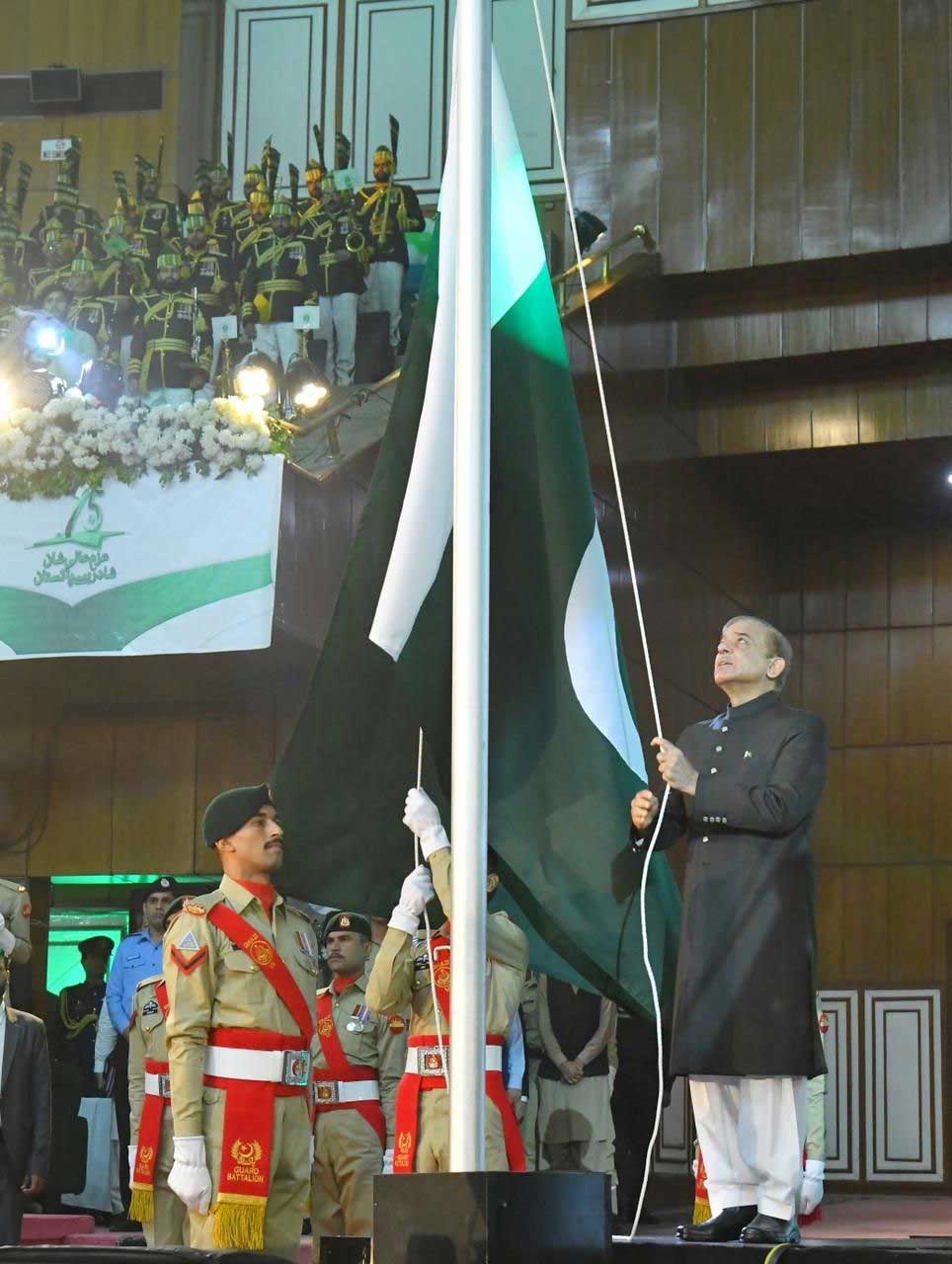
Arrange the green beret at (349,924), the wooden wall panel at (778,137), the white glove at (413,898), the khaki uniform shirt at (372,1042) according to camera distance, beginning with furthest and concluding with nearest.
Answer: the wooden wall panel at (778,137)
the green beret at (349,924)
the khaki uniform shirt at (372,1042)
the white glove at (413,898)

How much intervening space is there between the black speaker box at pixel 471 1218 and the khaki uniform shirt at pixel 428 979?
1802mm

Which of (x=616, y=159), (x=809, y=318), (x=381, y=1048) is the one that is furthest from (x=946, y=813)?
(x=381, y=1048)

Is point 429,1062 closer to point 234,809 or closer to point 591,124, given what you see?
point 234,809

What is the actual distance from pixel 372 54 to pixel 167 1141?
31.5 ft

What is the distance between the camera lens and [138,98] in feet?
47.6

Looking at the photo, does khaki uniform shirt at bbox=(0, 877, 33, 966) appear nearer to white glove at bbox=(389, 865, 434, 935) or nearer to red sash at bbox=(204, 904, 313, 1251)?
red sash at bbox=(204, 904, 313, 1251)

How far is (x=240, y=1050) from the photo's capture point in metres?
4.73

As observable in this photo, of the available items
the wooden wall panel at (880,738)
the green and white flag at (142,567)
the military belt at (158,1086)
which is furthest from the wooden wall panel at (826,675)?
the military belt at (158,1086)

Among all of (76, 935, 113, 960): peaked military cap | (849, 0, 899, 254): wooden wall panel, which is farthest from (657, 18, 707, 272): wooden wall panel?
(76, 935, 113, 960): peaked military cap

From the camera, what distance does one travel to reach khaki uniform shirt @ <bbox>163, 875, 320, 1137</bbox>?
15.2 feet

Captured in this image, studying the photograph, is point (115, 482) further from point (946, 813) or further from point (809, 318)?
point (946, 813)

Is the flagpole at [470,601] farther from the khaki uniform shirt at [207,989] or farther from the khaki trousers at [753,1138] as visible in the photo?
the khaki uniform shirt at [207,989]

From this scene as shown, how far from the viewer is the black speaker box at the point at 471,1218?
292 cm

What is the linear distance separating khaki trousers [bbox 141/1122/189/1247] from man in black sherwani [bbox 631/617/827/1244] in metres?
2.30
